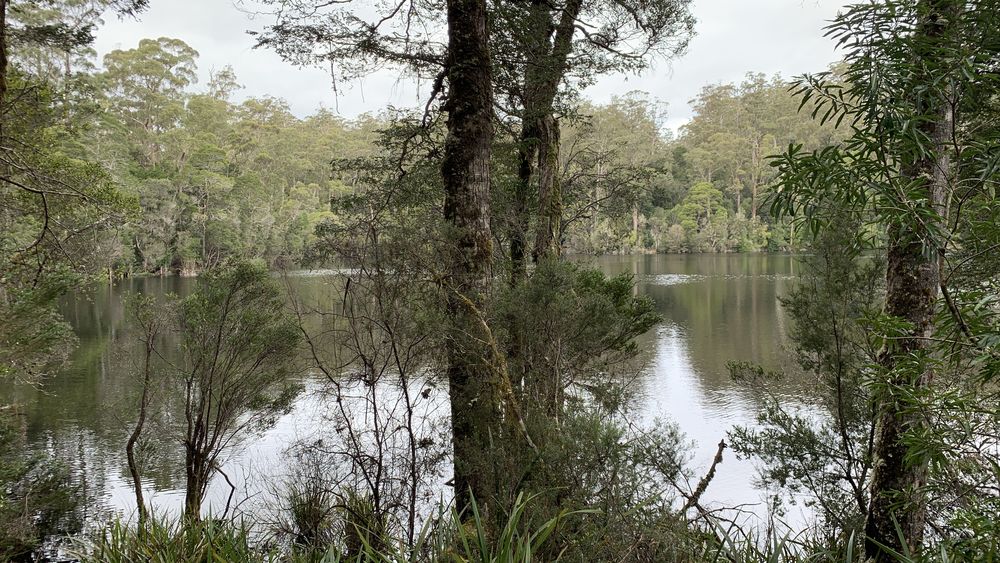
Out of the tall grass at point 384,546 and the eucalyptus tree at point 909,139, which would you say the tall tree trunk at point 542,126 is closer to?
the tall grass at point 384,546

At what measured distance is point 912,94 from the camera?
62.1 inches

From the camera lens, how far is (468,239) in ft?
12.3

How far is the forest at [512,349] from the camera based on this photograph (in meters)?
1.68

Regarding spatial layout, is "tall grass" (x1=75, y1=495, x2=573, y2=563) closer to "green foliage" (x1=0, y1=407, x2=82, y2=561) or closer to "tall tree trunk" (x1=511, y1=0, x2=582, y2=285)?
"green foliage" (x1=0, y1=407, x2=82, y2=561)

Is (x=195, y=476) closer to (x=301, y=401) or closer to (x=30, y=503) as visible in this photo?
(x=30, y=503)

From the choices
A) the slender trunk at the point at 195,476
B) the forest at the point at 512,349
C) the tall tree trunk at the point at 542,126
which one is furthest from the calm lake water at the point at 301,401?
the tall tree trunk at the point at 542,126

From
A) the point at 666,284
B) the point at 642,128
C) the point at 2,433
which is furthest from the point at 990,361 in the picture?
the point at 642,128

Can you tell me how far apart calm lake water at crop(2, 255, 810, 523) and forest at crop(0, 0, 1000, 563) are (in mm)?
81

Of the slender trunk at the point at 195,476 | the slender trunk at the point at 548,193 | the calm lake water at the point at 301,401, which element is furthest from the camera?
the calm lake water at the point at 301,401

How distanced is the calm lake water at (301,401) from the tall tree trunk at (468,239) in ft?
3.96

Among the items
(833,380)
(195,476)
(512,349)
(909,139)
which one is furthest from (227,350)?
(909,139)

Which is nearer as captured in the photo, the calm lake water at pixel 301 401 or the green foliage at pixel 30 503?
the green foliage at pixel 30 503

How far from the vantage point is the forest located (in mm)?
1678

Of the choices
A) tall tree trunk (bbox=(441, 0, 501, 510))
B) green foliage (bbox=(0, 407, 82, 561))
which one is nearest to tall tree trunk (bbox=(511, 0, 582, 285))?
tall tree trunk (bbox=(441, 0, 501, 510))
